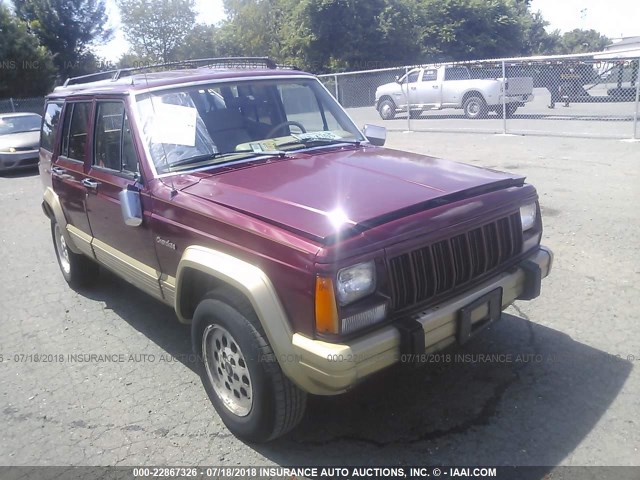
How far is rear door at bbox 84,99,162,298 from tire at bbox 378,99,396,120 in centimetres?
1629

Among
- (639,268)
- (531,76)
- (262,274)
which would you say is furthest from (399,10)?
(262,274)

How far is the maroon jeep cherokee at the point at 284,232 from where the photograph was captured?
8.73 ft

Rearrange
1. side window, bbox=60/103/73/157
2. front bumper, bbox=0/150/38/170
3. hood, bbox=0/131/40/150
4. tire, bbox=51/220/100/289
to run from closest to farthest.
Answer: side window, bbox=60/103/73/157, tire, bbox=51/220/100/289, front bumper, bbox=0/150/38/170, hood, bbox=0/131/40/150

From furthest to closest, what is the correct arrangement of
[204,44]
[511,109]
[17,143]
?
[204,44]
[511,109]
[17,143]

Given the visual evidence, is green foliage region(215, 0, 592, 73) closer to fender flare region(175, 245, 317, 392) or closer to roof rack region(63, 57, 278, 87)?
roof rack region(63, 57, 278, 87)

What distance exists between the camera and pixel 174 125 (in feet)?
12.4

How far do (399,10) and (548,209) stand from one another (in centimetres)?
2957

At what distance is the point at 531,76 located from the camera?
1675cm

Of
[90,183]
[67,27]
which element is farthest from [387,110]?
[67,27]

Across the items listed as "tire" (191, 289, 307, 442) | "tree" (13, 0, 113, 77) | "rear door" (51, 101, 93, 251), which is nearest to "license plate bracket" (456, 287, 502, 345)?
"tire" (191, 289, 307, 442)

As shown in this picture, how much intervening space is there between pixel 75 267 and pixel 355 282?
3.87 meters

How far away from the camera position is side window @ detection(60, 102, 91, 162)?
4.67 meters

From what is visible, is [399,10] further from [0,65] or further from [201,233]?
[201,233]

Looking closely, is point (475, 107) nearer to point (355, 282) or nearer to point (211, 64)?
point (211, 64)
